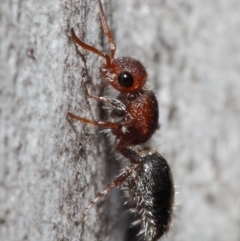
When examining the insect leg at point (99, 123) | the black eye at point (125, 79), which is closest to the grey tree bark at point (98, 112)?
→ the insect leg at point (99, 123)

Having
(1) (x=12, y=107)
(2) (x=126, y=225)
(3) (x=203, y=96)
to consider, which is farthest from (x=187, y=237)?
(1) (x=12, y=107)

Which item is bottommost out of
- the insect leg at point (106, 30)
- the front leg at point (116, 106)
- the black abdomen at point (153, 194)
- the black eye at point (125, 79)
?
the black abdomen at point (153, 194)

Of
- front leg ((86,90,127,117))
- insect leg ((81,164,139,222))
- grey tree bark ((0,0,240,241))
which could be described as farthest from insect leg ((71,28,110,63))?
insect leg ((81,164,139,222))

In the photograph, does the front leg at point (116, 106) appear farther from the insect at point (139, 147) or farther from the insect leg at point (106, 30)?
the insect leg at point (106, 30)

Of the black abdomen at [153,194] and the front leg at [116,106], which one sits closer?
the front leg at [116,106]

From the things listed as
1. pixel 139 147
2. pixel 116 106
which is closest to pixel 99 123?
pixel 116 106

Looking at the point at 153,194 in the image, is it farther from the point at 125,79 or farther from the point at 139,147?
the point at 125,79

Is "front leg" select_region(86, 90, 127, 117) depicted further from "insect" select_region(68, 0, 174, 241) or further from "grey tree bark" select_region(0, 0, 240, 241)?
"grey tree bark" select_region(0, 0, 240, 241)
